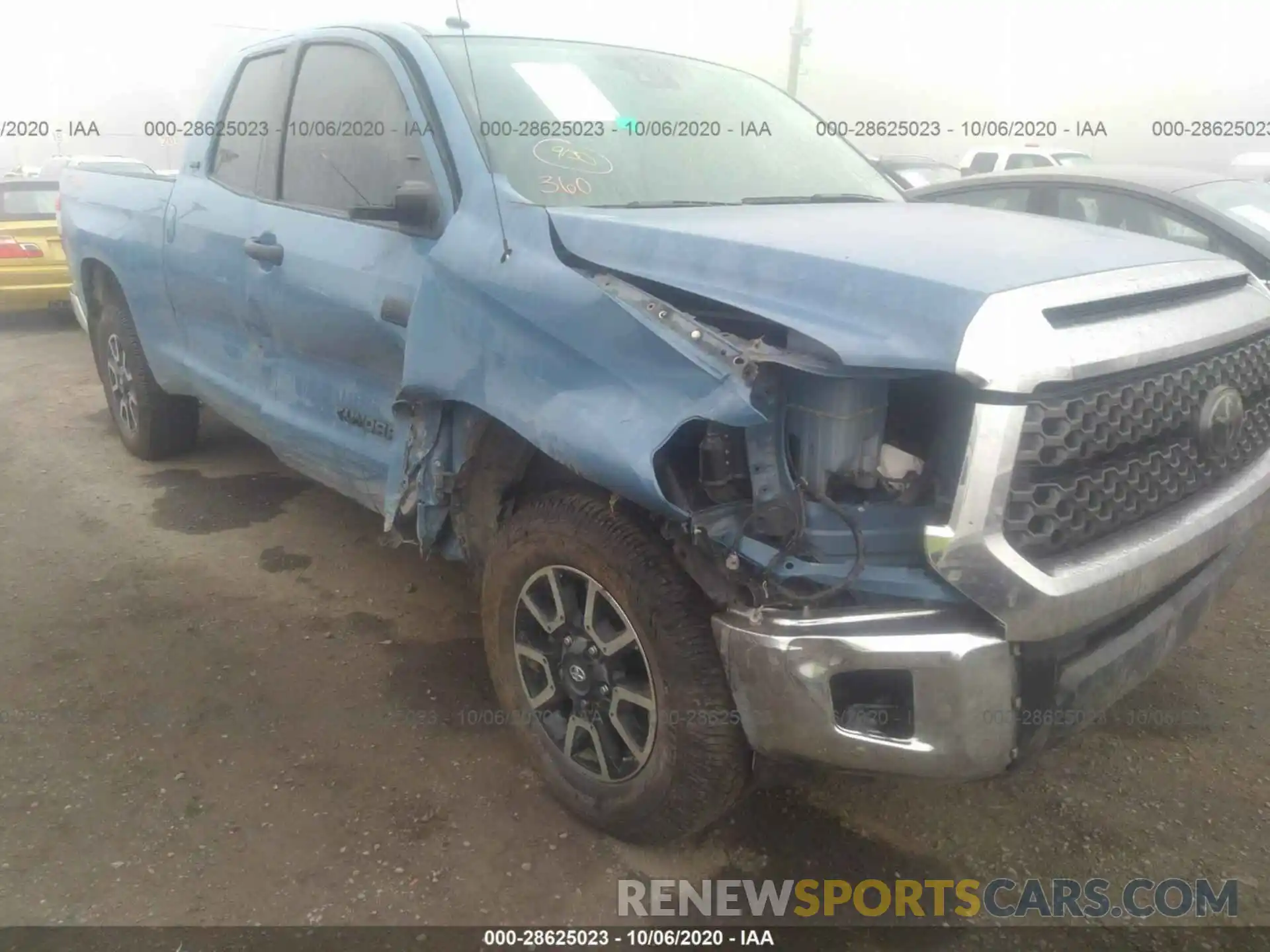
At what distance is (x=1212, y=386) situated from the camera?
216 cm

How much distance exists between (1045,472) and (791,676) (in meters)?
0.63

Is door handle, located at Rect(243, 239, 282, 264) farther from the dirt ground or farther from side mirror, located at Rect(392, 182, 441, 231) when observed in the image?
the dirt ground

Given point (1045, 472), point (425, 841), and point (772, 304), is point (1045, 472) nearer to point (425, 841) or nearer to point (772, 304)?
point (772, 304)

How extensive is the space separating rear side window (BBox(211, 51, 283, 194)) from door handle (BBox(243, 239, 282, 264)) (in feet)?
1.35

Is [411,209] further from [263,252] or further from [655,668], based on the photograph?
[655,668]

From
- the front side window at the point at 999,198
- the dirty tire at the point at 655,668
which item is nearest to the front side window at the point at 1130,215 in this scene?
the front side window at the point at 999,198

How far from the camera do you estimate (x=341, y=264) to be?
3.05 m

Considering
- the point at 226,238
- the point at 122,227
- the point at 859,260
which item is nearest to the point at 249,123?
the point at 226,238

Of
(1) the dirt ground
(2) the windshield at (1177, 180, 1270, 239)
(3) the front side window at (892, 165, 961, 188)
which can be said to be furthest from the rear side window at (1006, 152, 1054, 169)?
(1) the dirt ground

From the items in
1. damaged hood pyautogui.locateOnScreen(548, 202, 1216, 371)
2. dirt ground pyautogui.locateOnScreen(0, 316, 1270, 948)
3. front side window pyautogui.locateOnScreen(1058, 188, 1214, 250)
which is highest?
damaged hood pyautogui.locateOnScreen(548, 202, 1216, 371)

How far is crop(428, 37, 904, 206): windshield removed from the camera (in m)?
2.72

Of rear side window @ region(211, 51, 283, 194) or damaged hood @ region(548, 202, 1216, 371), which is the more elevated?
rear side window @ region(211, 51, 283, 194)

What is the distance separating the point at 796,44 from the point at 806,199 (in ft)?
46.4

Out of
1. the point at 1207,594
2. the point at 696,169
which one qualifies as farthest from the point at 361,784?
the point at 1207,594
